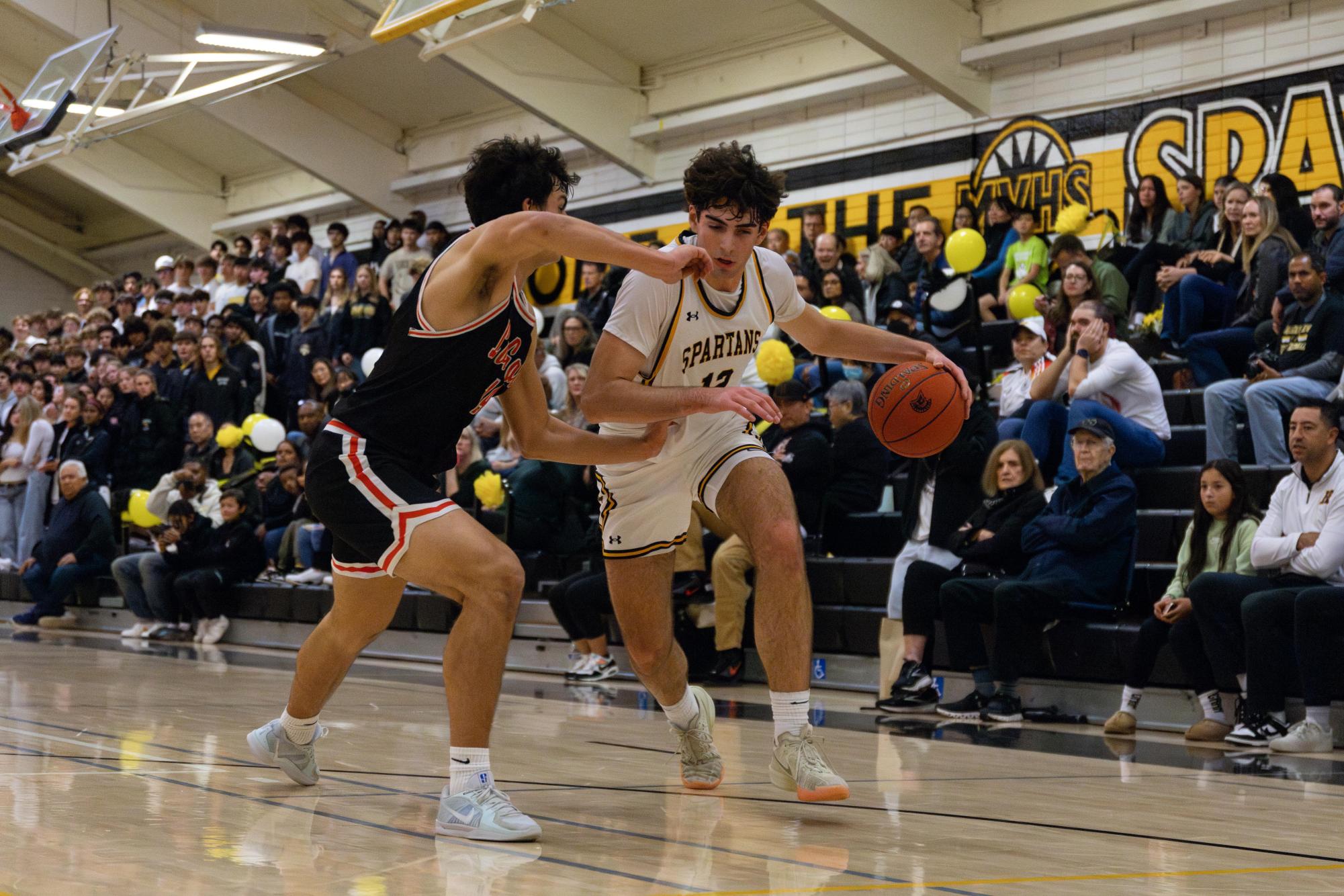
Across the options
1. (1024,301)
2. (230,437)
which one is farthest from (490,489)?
(230,437)

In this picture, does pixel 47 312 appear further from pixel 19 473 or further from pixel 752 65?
pixel 752 65

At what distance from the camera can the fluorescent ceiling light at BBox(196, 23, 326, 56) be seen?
42.4ft

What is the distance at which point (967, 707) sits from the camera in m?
7.25

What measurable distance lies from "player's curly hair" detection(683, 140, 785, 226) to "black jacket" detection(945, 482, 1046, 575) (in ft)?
12.5

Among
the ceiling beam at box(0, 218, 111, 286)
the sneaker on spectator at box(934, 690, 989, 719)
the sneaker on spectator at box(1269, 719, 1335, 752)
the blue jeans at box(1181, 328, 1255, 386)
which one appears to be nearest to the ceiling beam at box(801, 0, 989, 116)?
the blue jeans at box(1181, 328, 1255, 386)

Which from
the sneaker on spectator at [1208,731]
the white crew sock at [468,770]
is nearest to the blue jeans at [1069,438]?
the sneaker on spectator at [1208,731]

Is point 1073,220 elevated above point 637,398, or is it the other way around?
point 1073,220

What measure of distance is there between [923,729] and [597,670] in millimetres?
2904

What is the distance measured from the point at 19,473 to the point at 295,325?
3.26 metres

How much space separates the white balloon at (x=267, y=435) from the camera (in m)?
13.2

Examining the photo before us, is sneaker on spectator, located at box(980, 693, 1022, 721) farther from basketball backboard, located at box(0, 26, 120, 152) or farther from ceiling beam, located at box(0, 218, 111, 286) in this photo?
ceiling beam, located at box(0, 218, 111, 286)

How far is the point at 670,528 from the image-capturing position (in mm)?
4320

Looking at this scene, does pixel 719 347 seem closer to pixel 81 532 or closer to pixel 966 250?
pixel 966 250

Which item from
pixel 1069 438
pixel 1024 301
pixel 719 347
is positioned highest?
pixel 1024 301
